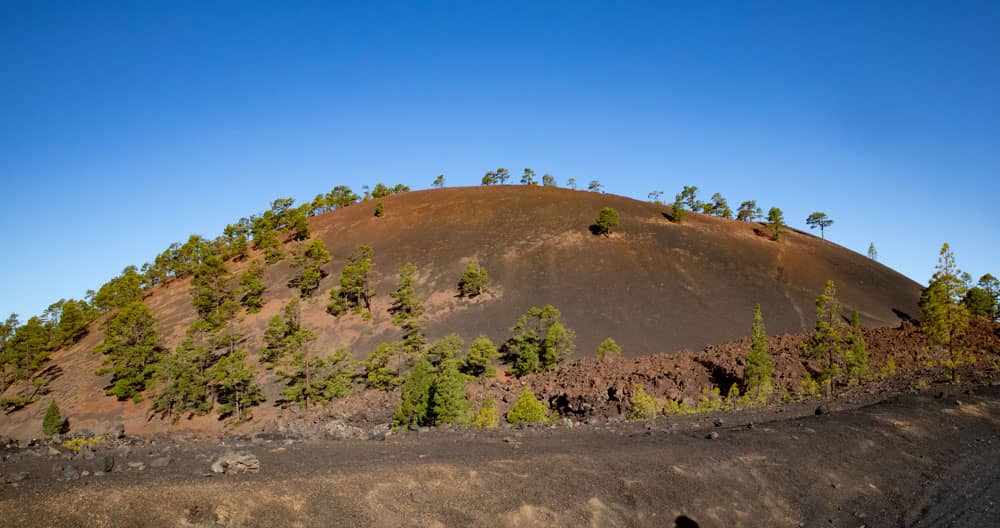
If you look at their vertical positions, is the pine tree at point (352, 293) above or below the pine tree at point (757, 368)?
above

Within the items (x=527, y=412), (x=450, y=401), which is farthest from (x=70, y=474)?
(x=527, y=412)

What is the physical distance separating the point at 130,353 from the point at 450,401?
53.3m

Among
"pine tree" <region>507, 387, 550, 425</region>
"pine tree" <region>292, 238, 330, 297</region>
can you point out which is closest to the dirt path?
"pine tree" <region>507, 387, 550, 425</region>

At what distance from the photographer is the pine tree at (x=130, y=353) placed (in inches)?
2293

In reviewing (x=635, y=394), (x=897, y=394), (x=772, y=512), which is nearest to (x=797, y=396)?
(x=897, y=394)

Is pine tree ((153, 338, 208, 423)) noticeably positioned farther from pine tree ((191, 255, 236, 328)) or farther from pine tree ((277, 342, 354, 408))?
pine tree ((191, 255, 236, 328))

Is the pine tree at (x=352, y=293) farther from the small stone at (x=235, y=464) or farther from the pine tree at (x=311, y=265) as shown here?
the small stone at (x=235, y=464)

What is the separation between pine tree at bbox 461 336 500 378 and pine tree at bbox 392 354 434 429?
57.1 feet

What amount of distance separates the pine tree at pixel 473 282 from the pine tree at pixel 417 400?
45213 mm

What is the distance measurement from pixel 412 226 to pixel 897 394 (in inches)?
3358

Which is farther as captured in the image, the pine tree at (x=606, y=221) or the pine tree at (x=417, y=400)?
the pine tree at (x=606, y=221)

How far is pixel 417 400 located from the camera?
27.1m

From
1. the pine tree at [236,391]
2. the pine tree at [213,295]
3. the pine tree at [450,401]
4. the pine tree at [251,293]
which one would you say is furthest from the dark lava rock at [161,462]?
the pine tree at [251,293]

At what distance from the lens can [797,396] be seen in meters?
28.5
